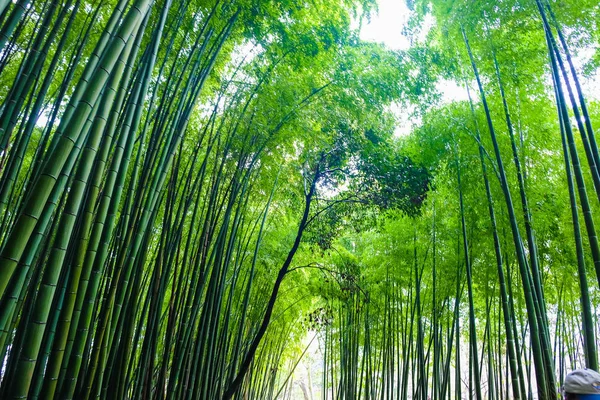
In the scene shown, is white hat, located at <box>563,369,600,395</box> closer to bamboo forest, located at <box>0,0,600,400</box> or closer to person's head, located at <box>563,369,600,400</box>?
person's head, located at <box>563,369,600,400</box>

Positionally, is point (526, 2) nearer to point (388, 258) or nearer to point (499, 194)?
point (499, 194)

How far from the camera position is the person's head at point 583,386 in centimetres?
150

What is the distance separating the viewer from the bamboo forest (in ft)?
4.24

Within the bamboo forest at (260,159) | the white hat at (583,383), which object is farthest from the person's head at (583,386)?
the bamboo forest at (260,159)

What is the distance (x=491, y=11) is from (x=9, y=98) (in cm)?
348

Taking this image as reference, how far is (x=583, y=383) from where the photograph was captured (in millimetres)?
1515

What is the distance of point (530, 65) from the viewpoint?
343 centimetres

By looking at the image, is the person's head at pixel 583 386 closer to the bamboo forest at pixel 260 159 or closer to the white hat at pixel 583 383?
the white hat at pixel 583 383

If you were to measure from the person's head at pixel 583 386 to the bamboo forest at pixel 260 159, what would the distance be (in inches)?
31.2

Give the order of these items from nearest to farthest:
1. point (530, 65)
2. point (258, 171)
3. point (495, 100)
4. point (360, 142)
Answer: point (530, 65) → point (495, 100) → point (258, 171) → point (360, 142)

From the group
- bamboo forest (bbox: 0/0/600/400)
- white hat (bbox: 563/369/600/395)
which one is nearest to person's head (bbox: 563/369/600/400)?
white hat (bbox: 563/369/600/395)

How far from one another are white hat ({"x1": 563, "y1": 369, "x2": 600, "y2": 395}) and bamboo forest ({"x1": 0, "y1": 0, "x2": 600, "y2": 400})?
2.59ft

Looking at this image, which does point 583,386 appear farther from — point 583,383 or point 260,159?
point 260,159

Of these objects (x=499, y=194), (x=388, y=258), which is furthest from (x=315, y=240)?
(x=499, y=194)
